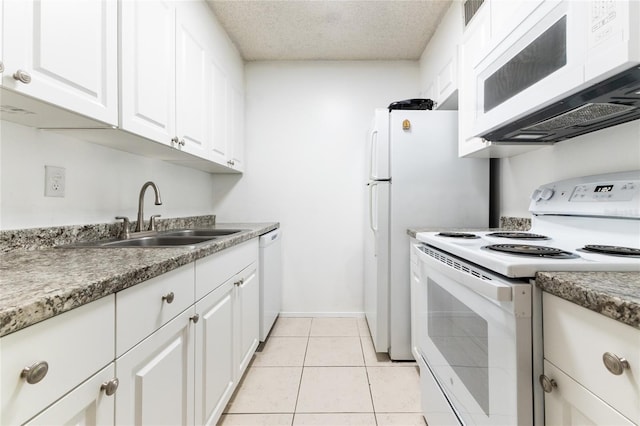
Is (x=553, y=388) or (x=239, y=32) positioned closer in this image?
(x=553, y=388)

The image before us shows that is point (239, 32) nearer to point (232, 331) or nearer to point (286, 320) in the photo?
point (232, 331)

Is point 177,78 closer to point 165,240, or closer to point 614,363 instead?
point 165,240

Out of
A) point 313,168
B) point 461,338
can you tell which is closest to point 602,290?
point 461,338

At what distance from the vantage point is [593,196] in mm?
1144

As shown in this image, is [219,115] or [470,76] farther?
[219,115]

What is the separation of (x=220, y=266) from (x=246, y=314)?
1.79ft

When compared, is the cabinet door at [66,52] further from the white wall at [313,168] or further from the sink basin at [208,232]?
the white wall at [313,168]

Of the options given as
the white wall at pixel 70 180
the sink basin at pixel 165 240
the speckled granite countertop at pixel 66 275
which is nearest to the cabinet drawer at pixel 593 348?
the speckled granite countertop at pixel 66 275

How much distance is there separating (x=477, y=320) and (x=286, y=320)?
6.95ft

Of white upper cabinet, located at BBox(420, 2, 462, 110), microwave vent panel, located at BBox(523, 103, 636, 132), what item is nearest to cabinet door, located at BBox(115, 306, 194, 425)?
microwave vent panel, located at BBox(523, 103, 636, 132)

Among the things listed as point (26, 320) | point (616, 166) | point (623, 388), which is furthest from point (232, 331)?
point (616, 166)

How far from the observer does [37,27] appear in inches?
33.1

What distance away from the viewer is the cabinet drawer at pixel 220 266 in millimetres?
1161

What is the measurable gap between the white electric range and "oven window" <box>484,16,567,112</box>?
0.48 meters
